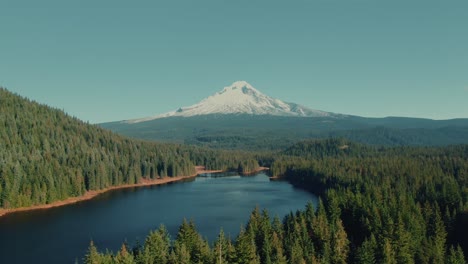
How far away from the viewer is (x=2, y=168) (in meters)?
142

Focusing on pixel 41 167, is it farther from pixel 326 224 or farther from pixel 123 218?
pixel 326 224

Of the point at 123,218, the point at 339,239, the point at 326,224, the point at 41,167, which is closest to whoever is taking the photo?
the point at 339,239

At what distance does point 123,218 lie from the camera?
4835 inches

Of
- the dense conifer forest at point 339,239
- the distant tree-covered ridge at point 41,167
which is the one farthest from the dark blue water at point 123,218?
the dense conifer forest at point 339,239

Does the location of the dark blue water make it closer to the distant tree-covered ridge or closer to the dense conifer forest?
the distant tree-covered ridge

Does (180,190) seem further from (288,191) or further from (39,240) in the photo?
(39,240)

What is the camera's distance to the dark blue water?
299ft

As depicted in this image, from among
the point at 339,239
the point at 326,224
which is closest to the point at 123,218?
the point at 326,224

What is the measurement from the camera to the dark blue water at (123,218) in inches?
3583

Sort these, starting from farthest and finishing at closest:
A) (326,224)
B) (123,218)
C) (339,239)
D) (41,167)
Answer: (41,167)
(123,218)
(326,224)
(339,239)

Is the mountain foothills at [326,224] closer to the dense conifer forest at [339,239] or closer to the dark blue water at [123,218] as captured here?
the dense conifer forest at [339,239]

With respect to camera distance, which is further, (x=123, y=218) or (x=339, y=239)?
(x=123, y=218)

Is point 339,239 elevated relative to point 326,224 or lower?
lower

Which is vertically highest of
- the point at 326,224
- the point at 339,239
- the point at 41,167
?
the point at 41,167
